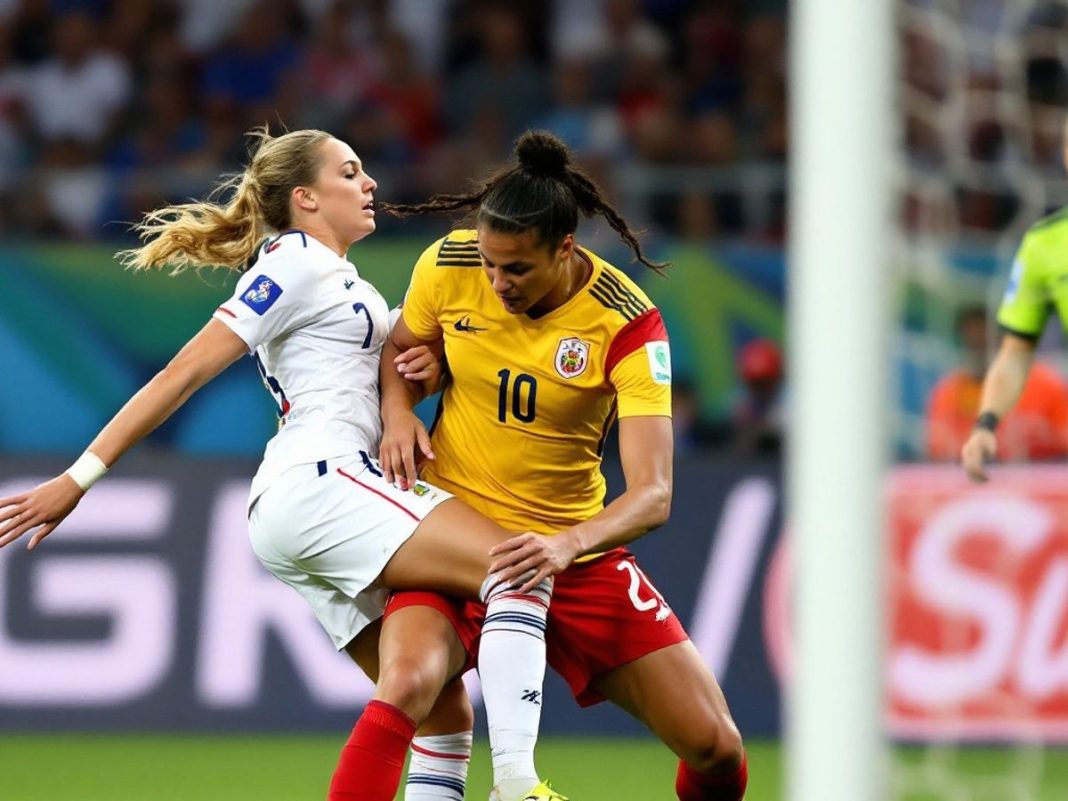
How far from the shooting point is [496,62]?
9523mm

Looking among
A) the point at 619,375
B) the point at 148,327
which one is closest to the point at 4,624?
the point at 148,327

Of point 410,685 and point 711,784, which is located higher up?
point 410,685

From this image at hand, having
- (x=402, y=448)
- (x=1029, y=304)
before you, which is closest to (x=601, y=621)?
(x=402, y=448)

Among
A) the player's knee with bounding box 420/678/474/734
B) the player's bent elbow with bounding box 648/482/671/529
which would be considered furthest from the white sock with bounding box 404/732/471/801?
the player's bent elbow with bounding box 648/482/671/529

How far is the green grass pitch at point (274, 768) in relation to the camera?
5.58 meters

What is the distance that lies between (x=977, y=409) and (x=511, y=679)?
2.80m

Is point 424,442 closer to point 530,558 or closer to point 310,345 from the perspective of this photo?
point 310,345

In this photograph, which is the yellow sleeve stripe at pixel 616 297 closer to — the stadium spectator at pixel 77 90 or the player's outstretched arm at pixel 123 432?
the player's outstretched arm at pixel 123 432

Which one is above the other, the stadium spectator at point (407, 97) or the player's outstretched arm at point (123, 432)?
the stadium spectator at point (407, 97)

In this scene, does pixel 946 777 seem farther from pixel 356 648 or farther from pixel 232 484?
pixel 232 484

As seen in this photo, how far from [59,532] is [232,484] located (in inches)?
26.9

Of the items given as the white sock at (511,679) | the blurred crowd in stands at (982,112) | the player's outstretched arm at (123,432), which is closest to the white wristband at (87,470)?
the player's outstretched arm at (123,432)

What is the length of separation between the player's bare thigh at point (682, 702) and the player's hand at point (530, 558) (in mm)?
554

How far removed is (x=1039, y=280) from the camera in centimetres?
465
